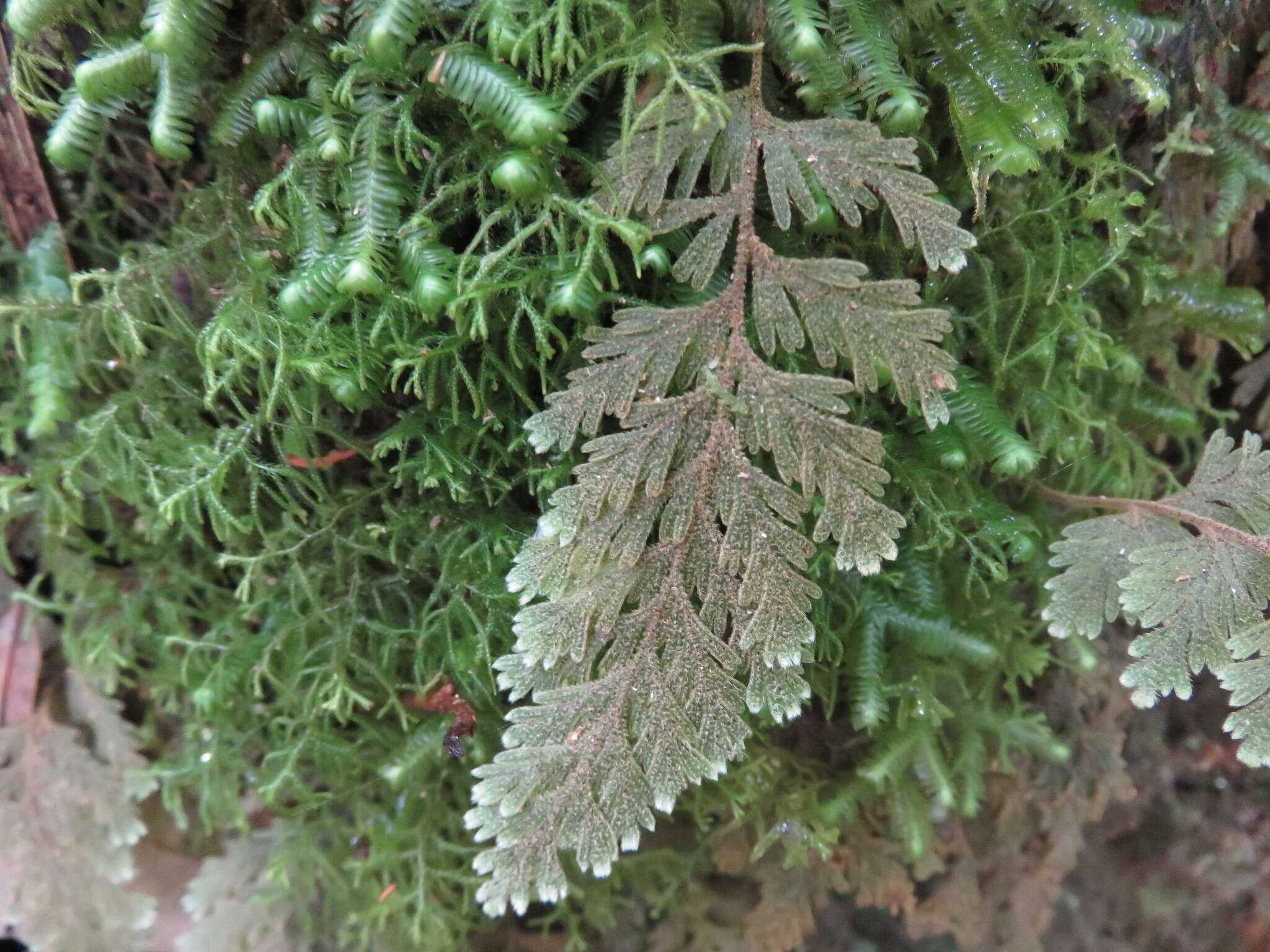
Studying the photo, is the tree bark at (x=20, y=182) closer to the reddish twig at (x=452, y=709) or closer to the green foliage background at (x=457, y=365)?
the green foliage background at (x=457, y=365)

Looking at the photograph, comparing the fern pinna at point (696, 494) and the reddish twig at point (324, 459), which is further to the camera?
the reddish twig at point (324, 459)

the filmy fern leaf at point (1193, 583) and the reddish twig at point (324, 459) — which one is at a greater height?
the filmy fern leaf at point (1193, 583)

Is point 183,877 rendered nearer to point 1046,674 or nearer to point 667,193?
point 667,193

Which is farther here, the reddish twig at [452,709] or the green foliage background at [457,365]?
the reddish twig at [452,709]

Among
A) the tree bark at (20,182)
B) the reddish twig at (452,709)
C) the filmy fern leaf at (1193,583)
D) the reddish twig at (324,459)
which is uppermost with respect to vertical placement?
the filmy fern leaf at (1193,583)

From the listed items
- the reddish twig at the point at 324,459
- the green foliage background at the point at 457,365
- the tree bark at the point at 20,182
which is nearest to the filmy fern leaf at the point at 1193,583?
the green foliage background at the point at 457,365
